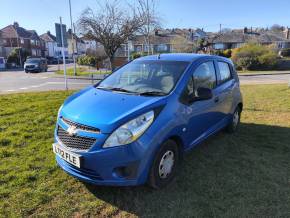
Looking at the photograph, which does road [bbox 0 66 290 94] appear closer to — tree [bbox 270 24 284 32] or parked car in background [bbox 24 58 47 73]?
parked car in background [bbox 24 58 47 73]

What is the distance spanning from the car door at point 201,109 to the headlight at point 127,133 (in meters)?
0.82

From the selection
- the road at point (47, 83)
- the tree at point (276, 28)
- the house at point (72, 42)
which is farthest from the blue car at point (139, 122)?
the tree at point (276, 28)

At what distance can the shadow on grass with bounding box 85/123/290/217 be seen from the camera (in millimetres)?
3127

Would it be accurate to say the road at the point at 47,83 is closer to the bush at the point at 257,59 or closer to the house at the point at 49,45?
the bush at the point at 257,59

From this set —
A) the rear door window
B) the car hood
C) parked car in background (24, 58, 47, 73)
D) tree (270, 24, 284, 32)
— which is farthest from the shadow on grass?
tree (270, 24, 284, 32)

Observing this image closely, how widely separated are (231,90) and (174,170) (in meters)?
2.47

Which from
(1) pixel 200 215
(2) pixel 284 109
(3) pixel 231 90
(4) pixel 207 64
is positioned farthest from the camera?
(2) pixel 284 109

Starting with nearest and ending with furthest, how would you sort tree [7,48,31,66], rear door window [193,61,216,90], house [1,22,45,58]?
rear door window [193,61,216,90], tree [7,48,31,66], house [1,22,45,58]

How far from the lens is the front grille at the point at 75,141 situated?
10.1 feet

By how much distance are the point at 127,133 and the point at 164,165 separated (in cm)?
82

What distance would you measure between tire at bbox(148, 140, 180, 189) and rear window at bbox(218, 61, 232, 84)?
80.9 inches

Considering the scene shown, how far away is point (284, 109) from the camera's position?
812 centimetres

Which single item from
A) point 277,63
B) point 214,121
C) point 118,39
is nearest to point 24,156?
point 214,121

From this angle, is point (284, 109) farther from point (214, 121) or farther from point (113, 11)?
point (113, 11)
